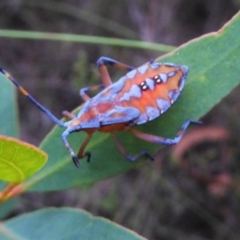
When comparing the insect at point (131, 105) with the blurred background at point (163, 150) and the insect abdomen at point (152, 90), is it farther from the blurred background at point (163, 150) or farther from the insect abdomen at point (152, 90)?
the blurred background at point (163, 150)

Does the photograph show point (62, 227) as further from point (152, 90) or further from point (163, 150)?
point (163, 150)

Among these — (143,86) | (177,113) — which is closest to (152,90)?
(143,86)

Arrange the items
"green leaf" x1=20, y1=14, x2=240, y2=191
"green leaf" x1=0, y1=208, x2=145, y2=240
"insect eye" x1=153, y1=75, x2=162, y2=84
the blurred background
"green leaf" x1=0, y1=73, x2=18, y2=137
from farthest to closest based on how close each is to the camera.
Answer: the blurred background < "green leaf" x1=0, y1=73, x2=18, y2=137 < "insect eye" x1=153, y1=75, x2=162, y2=84 < "green leaf" x1=20, y1=14, x2=240, y2=191 < "green leaf" x1=0, y1=208, x2=145, y2=240

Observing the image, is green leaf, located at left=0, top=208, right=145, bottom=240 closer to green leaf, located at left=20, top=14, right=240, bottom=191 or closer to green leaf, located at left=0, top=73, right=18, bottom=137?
green leaf, located at left=20, top=14, right=240, bottom=191

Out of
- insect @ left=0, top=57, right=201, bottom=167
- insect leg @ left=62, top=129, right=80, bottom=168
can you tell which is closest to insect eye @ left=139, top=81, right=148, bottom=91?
insect @ left=0, top=57, right=201, bottom=167

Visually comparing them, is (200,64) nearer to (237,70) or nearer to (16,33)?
(237,70)

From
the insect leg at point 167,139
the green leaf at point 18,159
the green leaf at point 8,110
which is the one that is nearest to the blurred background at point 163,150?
the green leaf at point 8,110

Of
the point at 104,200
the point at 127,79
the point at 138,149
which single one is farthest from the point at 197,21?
the point at 138,149
